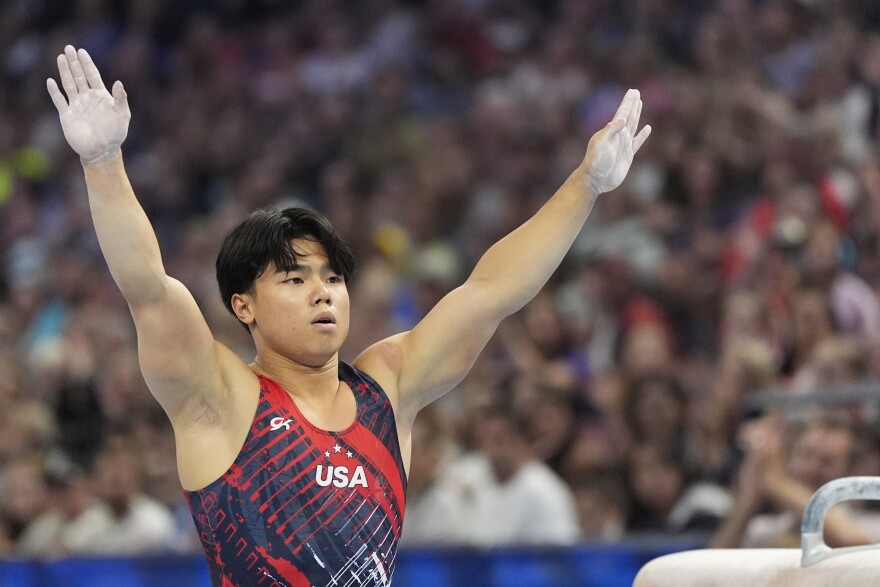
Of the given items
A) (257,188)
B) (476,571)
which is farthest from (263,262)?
(257,188)

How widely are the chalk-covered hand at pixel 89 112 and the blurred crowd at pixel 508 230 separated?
346 cm

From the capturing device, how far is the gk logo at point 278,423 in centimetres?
345

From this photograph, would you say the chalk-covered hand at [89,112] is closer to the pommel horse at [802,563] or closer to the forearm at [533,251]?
the forearm at [533,251]

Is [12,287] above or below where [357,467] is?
above

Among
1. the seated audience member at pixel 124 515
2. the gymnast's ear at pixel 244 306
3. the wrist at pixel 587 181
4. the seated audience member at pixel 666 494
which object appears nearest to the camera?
the gymnast's ear at pixel 244 306

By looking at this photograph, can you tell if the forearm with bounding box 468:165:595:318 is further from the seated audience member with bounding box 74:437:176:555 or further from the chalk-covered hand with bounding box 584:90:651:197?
the seated audience member with bounding box 74:437:176:555

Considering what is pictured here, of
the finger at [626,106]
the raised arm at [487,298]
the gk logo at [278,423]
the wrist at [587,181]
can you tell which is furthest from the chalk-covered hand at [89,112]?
the finger at [626,106]

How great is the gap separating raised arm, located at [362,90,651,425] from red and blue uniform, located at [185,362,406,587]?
30 cm

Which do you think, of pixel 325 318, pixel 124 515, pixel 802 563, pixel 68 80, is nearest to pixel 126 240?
pixel 68 80

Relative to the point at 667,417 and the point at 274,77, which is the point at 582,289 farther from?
the point at 274,77

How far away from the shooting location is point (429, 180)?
10.0m

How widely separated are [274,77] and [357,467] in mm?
9078

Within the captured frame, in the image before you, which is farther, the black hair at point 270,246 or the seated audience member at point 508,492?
the seated audience member at point 508,492

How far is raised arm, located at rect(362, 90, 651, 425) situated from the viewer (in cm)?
378
